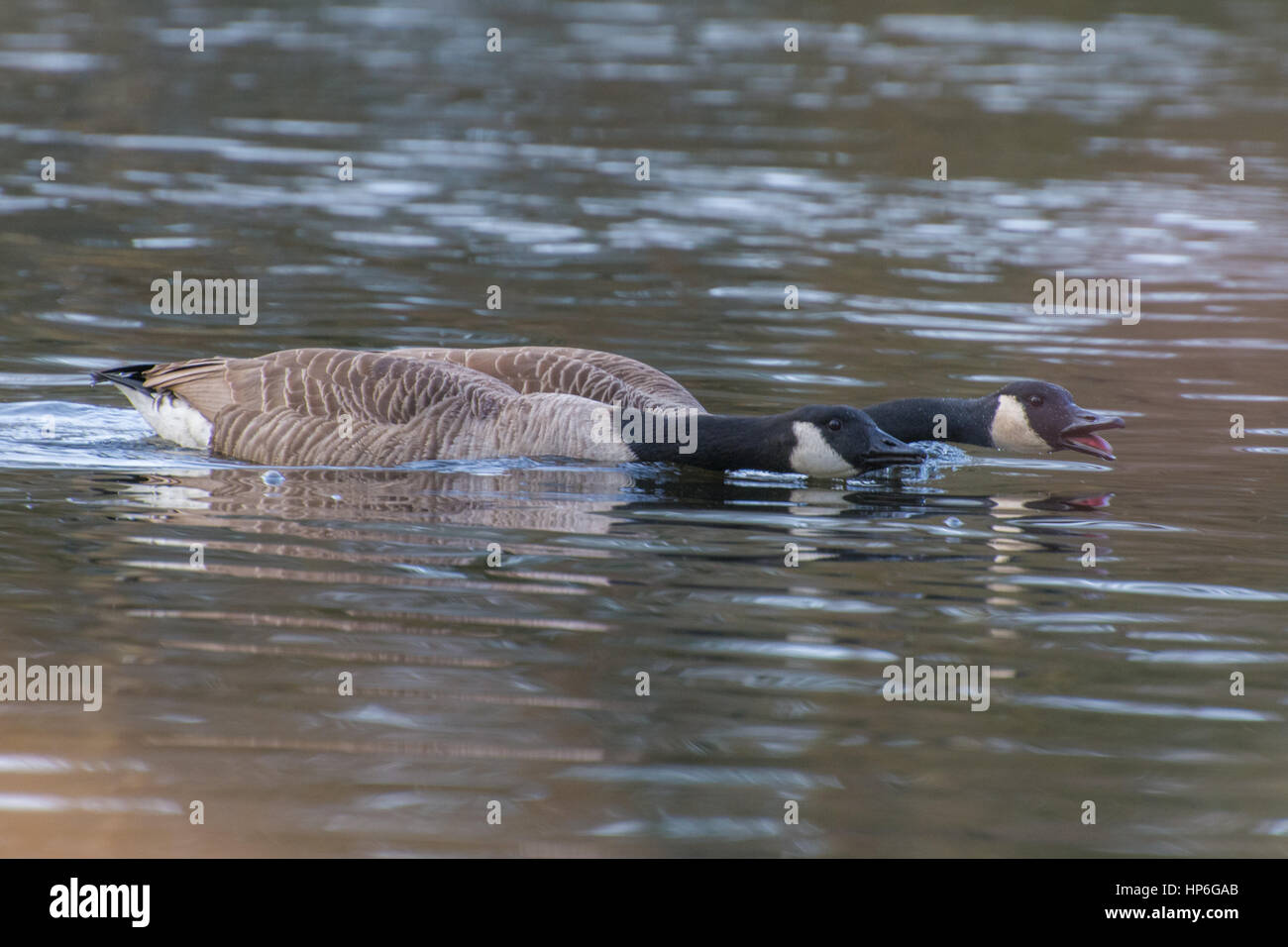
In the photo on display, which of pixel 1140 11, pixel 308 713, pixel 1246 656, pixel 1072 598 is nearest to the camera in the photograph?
pixel 308 713

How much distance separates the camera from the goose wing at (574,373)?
13.2 metres

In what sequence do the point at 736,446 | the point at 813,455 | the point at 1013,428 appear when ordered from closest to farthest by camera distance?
1. the point at 813,455
2. the point at 736,446
3. the point at 1013,428

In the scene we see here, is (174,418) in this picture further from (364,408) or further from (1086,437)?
(1086,437)

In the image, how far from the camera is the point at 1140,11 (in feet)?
188

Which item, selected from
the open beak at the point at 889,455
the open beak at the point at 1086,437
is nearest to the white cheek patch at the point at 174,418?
the open beak at the point at 889,455

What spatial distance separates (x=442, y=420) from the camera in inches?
494

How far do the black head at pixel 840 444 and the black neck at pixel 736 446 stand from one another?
3.7 inches

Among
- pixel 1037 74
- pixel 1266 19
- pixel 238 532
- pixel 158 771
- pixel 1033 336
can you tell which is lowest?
pixel 158 771

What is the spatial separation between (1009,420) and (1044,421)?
301 millimetres

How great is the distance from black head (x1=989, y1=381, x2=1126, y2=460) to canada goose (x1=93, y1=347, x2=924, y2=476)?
1309 millimetres

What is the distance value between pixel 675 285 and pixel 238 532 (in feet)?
35.5

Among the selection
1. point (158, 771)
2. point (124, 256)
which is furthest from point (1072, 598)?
point (124, 256)

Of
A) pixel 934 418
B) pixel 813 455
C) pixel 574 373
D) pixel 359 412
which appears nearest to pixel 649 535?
pixel 813 455

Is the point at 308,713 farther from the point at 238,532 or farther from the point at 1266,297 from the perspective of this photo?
the point at 1266,297
